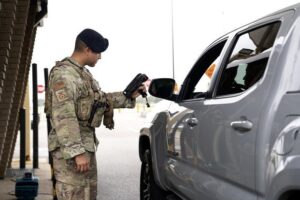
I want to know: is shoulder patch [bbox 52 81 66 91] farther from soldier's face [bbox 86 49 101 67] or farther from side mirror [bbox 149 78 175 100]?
side mirror [bbox 149 78 175 100]

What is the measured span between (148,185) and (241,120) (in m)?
2.67

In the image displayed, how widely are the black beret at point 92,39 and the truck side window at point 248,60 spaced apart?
3.09ft

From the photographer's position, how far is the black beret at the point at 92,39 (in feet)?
12.7

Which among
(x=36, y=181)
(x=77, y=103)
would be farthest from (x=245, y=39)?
(x=36, y=181)

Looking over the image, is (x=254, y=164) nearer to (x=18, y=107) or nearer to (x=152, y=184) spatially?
(x=152, y=184)

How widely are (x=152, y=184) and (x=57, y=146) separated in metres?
1.58

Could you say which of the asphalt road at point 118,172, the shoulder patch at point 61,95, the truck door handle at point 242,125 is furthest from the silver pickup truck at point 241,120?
the asphalt road at point 118,172

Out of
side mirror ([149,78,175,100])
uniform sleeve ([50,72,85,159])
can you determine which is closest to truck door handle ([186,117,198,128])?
side mirror ([149,78,175,100])

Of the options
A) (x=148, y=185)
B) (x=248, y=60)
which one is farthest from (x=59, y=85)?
(x=148, y=185)

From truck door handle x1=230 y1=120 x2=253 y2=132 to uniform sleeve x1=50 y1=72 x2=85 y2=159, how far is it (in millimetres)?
1234

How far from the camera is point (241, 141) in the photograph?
282cm

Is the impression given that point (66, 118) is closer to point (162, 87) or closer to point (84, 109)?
point (84, 109)

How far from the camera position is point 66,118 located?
370 centimetres

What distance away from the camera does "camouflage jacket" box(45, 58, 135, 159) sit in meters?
3.68
